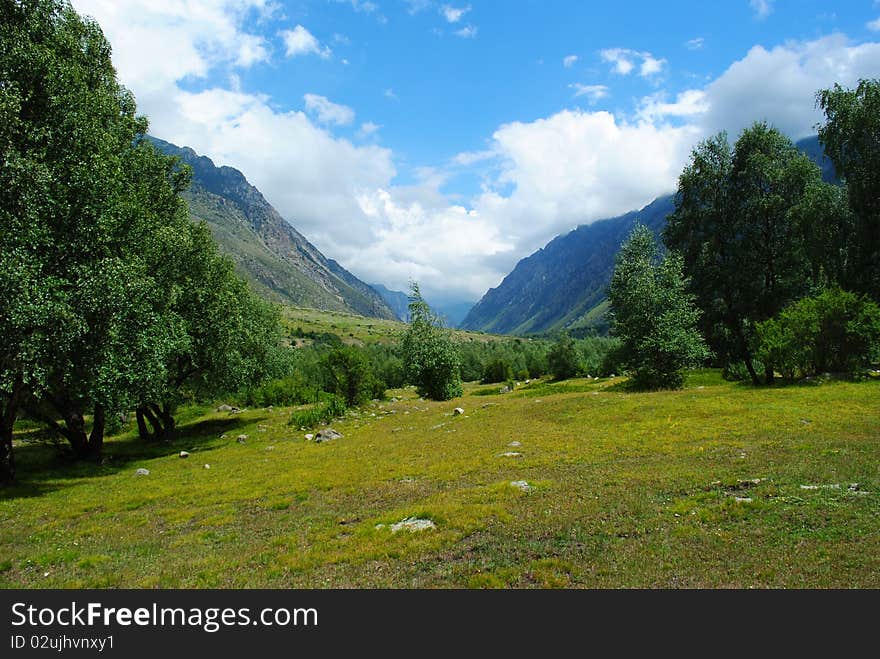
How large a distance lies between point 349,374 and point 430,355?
1214 centimetres

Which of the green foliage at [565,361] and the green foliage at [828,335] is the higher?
the green foliage at [828,335]

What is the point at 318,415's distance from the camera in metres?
42.6

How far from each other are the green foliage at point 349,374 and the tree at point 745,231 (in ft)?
135

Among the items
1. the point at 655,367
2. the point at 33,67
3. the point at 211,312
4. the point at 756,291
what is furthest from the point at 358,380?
the point at 756,291

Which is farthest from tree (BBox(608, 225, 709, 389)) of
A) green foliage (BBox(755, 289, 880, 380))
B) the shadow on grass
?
the shadow on grass

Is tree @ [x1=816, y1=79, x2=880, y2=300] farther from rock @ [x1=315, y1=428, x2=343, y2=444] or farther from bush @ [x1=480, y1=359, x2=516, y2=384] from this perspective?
bush @ [x1=480, y1=359, x2=516, y2=384]

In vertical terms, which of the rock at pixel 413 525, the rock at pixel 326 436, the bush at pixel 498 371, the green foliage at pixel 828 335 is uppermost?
the green foliage at pixel 828 335

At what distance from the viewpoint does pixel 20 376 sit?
1984cm

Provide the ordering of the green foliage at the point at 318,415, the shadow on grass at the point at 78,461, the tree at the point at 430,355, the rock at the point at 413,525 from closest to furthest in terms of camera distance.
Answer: the rock at the point at 413,525
the shadow on grass at the point at 78,461
the green foliage at the point at 318,415
the tree at the point at 430,355

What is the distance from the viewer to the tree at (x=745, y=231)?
45656mm

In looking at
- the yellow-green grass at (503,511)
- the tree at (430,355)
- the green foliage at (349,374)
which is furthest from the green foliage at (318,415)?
the tree at (430,355)

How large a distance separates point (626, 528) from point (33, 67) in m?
33.5

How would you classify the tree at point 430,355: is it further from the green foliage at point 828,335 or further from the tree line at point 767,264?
the green foliage at point 828,335

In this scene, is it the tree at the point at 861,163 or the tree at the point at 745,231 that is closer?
the tree at the point at 861,163
